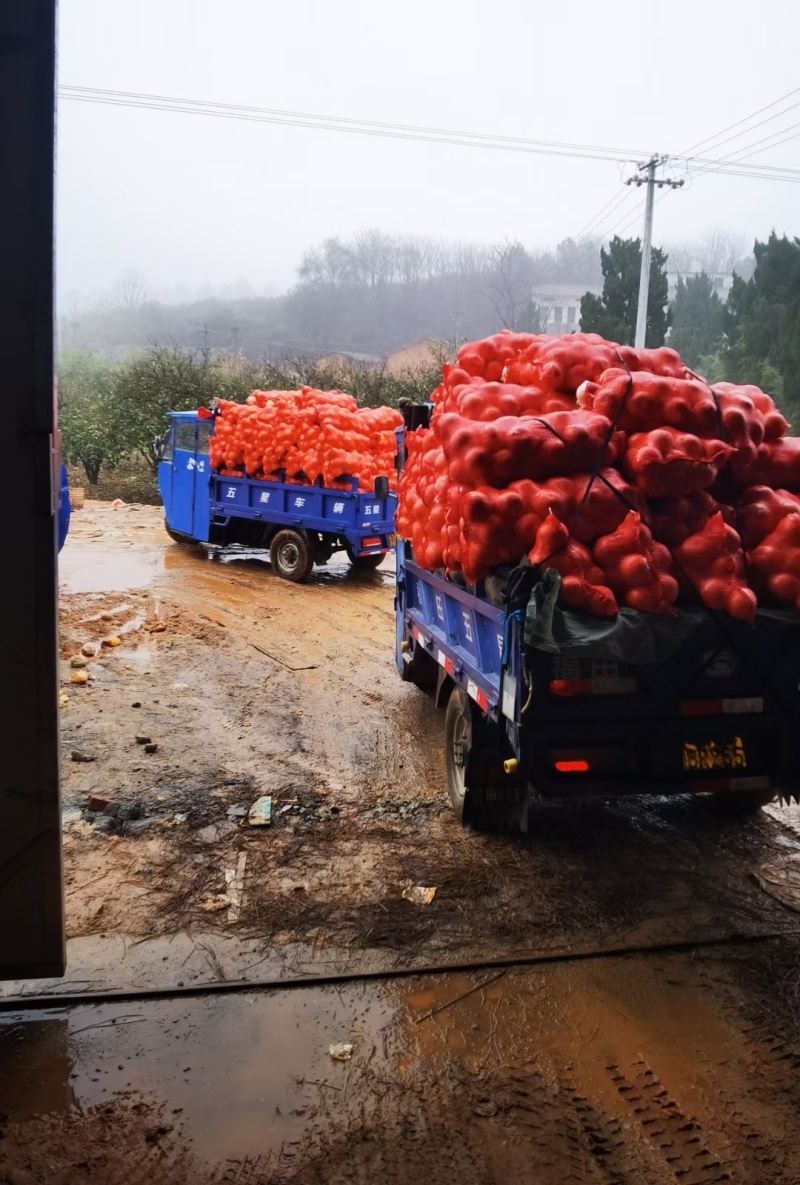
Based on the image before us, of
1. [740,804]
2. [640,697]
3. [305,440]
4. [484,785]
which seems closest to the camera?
[640,697]

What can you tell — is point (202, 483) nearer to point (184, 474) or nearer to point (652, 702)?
point (184, 474)

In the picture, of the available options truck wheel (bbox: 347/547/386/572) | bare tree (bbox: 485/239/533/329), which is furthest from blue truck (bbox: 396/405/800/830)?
bare tree (bbox: 485/239/533/329)

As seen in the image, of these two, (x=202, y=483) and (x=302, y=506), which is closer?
(x=302, y=506)

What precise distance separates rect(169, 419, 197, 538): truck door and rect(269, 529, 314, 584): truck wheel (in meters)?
1.97

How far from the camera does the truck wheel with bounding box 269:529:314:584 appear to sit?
12.3 metres

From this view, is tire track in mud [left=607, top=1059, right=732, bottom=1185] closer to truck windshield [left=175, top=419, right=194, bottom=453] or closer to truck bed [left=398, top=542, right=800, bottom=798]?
truck bed [left=398, top=542, right=800, bottom=798]

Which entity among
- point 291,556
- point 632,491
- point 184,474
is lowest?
point 291,556

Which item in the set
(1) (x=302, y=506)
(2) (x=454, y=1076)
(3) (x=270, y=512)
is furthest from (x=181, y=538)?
(2) (x=454, y=1076)

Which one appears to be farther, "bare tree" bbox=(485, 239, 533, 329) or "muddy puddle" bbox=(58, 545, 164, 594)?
"bare tree" bbox=(485, 239, 533, 329)

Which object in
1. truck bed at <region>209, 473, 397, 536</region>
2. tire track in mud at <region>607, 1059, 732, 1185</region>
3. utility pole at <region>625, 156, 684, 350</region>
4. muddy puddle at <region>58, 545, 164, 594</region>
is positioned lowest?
tire track in mud at <region>607, 1059, 732, 1185</region>

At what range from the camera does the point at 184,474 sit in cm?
1415

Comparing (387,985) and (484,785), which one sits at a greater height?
(484,785)

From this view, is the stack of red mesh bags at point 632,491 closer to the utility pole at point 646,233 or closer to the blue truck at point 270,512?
the blue truck at point 270,512

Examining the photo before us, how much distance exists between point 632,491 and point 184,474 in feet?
37.3
